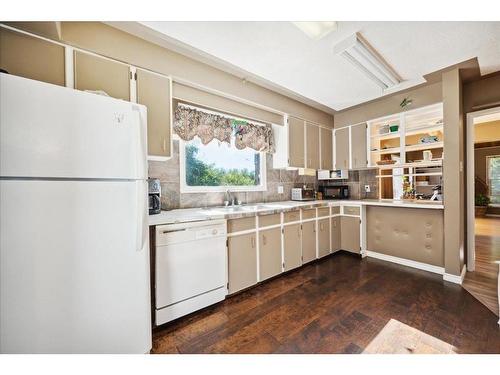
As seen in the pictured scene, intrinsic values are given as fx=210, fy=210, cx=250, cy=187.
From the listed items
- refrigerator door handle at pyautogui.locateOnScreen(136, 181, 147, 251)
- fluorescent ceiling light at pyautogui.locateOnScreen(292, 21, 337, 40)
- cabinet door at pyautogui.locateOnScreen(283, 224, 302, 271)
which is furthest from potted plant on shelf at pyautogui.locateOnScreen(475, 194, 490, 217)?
refrigerator door handle at pyautogui.locateOnScreen(136, 181, 147, 251)

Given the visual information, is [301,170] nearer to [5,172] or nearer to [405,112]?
[405,112]

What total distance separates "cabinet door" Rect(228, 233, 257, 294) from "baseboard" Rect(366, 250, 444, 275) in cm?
207

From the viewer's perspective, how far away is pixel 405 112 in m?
3.04

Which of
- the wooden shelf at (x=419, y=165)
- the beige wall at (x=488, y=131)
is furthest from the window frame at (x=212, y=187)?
the beige wall at (x=488, y=131)

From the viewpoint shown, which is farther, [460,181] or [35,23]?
[460,181]

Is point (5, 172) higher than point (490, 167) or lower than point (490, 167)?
lower

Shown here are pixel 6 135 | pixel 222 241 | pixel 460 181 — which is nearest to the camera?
pixel 6 135

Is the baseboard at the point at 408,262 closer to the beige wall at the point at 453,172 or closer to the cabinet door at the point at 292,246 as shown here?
the beige wall at the point at 453,172

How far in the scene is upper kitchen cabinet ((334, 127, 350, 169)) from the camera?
3.70 meters

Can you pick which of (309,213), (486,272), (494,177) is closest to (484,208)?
(494,177)

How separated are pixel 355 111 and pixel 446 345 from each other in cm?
327

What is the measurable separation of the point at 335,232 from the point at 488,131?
6487mm

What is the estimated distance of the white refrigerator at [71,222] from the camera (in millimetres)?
1036
